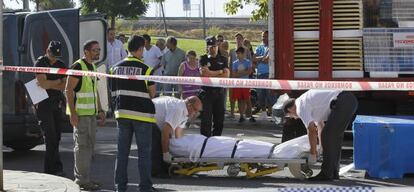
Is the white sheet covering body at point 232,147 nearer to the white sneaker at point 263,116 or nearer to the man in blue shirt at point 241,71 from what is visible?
the man in blue shirt at point 241,71

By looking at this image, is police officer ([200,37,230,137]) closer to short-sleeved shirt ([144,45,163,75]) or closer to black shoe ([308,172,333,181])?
black shoe ([308,172,333,181])

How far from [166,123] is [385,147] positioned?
254 centimetres

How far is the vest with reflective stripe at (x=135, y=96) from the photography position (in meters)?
7.96

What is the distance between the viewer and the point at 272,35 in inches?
437

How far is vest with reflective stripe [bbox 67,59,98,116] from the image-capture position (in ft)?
28.2

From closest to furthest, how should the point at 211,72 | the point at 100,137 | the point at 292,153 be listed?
1. the point at 292,153
2. the point at 211,72
3. the point at 100,137

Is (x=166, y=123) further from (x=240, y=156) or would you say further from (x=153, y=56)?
(x=153, y=56)

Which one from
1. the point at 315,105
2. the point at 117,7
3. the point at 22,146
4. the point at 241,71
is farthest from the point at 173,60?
the point at 117,7

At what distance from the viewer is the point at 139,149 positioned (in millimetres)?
8039

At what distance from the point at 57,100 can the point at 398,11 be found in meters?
4.67

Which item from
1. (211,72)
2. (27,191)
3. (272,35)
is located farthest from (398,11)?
(27,191)

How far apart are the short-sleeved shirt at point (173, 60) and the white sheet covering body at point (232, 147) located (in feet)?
21.2

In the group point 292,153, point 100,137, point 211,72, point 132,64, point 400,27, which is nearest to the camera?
point 132,64

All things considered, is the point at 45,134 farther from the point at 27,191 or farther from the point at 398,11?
the point at 398,11
